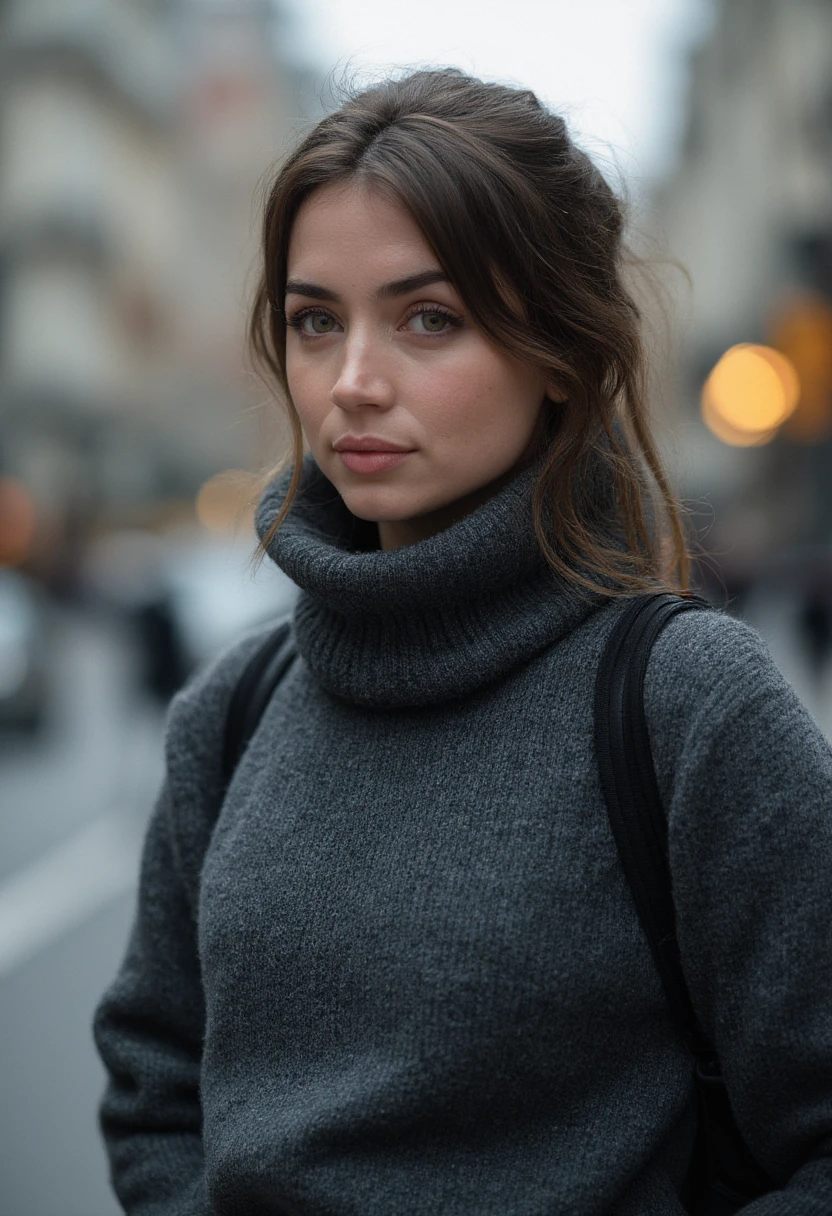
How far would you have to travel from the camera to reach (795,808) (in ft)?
5.25

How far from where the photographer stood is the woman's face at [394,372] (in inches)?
71.3

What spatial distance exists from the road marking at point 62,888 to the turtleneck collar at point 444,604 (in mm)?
5391

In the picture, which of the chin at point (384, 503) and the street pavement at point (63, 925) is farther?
the street pavement at point (63, 925)

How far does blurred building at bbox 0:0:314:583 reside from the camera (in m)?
51.7

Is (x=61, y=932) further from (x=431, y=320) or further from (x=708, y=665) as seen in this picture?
(x=708, y=665)

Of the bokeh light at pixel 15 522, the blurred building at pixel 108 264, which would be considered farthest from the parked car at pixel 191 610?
the blurred building at pixel 108 264

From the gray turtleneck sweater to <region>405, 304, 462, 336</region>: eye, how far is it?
23cm

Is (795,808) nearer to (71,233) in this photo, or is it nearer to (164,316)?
(71,233)

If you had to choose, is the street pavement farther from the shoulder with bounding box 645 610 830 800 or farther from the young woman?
the young woman

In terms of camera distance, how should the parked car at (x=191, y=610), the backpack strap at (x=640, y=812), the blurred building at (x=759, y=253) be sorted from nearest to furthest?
the backpack strap at (x=640, y=812)
the parked car at (x=191, y=610)
the blurred building at (x=759, y=253)

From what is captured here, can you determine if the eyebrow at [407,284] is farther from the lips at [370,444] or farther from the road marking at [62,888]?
the road marking at [62,888]

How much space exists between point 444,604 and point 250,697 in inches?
18.9

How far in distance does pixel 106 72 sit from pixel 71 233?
717cm

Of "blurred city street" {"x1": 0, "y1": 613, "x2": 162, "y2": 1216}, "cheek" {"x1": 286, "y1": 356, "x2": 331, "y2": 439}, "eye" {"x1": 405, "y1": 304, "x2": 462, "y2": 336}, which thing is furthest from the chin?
"blurred city street" {"x1": 0, "y1": 613, "x2": 162, "y2": 1216}
